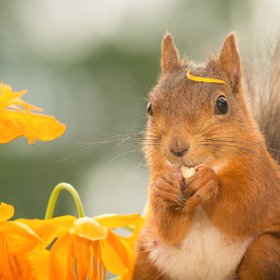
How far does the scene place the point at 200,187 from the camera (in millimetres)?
835

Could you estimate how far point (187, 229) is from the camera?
0.91 metres

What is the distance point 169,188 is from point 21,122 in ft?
0.89

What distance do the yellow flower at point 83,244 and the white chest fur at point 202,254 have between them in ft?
0.50

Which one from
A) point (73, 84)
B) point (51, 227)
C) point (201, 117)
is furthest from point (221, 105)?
point (73, 84)

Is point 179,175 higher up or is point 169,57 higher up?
point 169,57

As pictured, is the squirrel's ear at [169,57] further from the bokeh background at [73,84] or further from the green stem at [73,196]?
the bokeh background at [73,84]

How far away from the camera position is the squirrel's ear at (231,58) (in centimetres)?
94

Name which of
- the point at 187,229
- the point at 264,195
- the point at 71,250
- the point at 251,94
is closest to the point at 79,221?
the point at 71,250

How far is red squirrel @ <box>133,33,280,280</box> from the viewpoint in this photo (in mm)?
855

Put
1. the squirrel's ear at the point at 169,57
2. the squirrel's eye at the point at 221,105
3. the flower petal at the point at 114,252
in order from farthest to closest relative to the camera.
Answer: the squirrel's ear at the point at 169,57 → the squirrel's eye at the point at 221,105 → the flower petal at the point at 114,252

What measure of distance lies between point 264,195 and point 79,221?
0.35 metres

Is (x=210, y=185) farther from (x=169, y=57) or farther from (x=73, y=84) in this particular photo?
(x=73, y=84)

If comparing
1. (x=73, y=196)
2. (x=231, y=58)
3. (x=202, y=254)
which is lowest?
(x=202, y=254)

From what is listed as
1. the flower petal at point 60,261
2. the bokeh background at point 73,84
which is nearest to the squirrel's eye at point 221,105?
the flower petal at point 60,261
